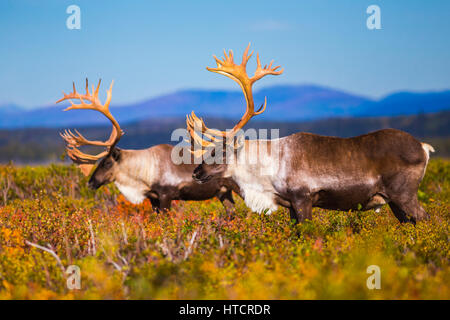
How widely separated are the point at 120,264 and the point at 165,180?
171 inches

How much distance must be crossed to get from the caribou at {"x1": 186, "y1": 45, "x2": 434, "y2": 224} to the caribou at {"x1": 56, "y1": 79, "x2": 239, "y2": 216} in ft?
7.13

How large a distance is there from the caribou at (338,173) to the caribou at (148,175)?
7.13ft

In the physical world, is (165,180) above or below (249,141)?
below

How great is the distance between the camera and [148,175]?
10.2 metres

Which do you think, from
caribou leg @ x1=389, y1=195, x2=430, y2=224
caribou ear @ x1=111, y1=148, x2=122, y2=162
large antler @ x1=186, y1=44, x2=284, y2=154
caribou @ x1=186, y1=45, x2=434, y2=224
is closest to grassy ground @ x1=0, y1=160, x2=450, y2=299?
caribou leg @ x1=389, y1=195, x2=430, y2=224

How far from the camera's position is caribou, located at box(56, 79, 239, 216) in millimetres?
10148

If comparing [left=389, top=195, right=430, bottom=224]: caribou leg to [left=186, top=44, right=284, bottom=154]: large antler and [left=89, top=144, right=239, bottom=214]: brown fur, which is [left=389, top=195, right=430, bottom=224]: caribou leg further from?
[left=89, top=144, right=239, bottom=214]: brown fur

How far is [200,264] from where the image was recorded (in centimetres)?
558

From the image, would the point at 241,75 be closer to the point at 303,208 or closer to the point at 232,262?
the point at 303,208

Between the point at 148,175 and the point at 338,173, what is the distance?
13.6 ft

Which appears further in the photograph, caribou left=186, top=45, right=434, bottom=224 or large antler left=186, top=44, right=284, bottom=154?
large antler left=186, top=44, right=284, bottom=154

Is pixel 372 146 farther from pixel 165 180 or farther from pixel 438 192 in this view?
pixel 438 192

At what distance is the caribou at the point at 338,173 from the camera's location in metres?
7.48
